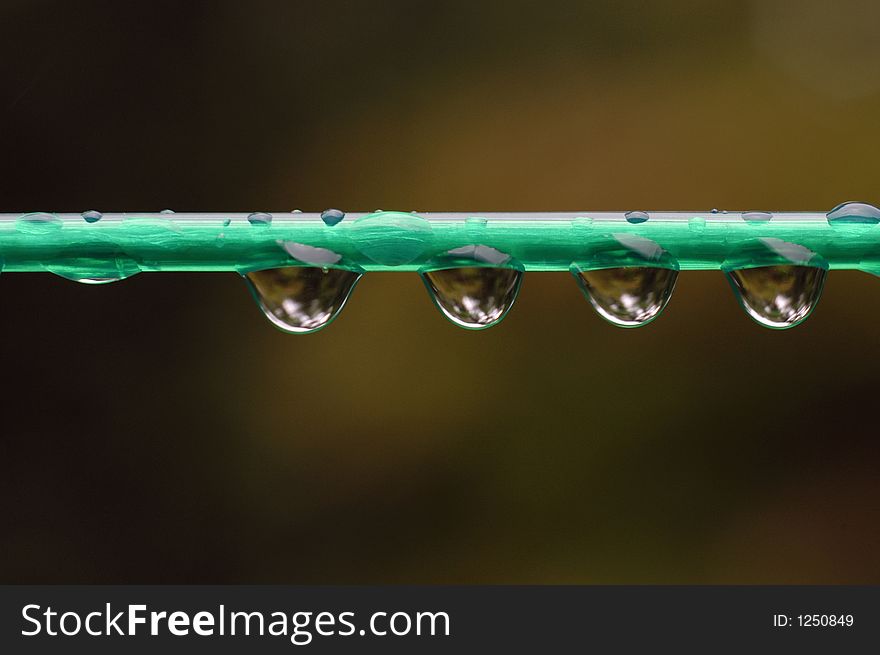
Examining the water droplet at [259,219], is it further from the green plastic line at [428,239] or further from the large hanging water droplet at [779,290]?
the large hanging water droplet at [779,290]

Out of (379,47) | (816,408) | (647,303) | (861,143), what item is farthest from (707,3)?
(647,303)

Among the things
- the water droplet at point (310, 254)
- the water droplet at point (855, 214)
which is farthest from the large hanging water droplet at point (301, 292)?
the water droplet at point (855, 214)

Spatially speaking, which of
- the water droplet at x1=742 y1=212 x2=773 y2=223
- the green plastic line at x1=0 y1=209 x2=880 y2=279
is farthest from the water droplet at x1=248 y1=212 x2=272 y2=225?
the water droplet at x1=742 y1=212 x2=773 y2=223

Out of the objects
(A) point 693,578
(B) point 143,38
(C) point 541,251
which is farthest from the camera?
(B) point 143,38

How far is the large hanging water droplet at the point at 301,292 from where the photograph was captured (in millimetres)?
231

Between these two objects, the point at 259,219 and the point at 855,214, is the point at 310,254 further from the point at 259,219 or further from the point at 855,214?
the point at 855,214

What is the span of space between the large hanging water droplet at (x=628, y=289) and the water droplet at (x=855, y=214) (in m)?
0.04

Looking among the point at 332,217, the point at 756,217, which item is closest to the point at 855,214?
the point at 756,217

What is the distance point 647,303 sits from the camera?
0.82 ft

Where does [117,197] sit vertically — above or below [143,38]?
below

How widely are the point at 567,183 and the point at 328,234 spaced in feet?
4.22

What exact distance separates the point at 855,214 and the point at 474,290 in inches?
3.7

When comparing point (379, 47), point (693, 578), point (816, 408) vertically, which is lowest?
point (693, 578)

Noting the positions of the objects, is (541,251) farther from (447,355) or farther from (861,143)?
(861,143)
